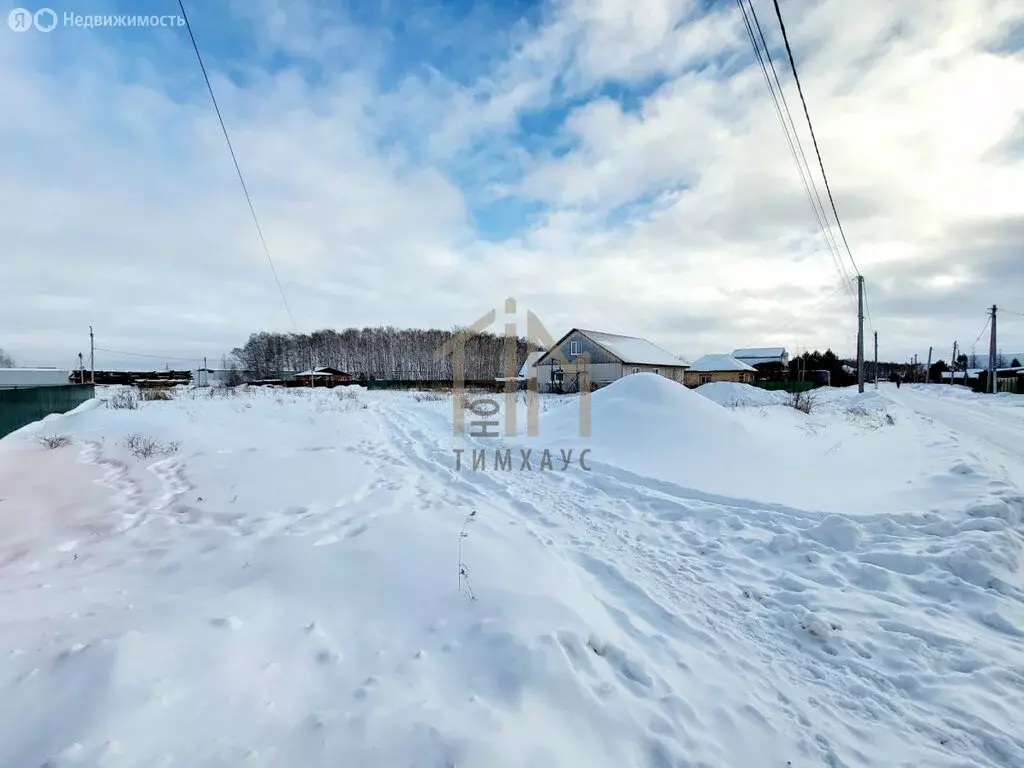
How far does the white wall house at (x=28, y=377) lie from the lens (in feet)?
67.7

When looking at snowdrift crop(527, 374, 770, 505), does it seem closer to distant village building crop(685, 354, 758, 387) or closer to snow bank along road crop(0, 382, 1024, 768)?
snow bank along road crop(0, 382, 1024, 768)

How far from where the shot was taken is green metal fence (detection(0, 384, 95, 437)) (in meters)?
11.2

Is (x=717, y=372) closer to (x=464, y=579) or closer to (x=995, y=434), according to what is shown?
(x=995, y=434)

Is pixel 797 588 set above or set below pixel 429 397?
below

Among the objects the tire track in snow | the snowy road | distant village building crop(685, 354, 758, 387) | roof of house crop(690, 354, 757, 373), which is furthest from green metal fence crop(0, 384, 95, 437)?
roof of house crop(690, 354, 757, 373)

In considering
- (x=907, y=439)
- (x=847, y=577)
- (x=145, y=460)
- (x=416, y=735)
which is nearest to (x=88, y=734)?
(x=416, y=735)

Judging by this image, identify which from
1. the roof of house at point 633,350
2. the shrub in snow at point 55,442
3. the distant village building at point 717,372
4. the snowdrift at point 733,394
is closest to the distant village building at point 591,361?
the roof of house at point 633,350

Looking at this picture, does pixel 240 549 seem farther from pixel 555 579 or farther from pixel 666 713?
pixel 666 713

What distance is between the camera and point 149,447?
25.8 ft

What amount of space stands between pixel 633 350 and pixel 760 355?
117 ft

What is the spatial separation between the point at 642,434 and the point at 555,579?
18.4 ft

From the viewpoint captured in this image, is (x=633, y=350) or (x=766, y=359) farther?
(x=766, y=359)

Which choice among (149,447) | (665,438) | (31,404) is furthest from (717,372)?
(31,404)

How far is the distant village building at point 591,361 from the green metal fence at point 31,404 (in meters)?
23.7
